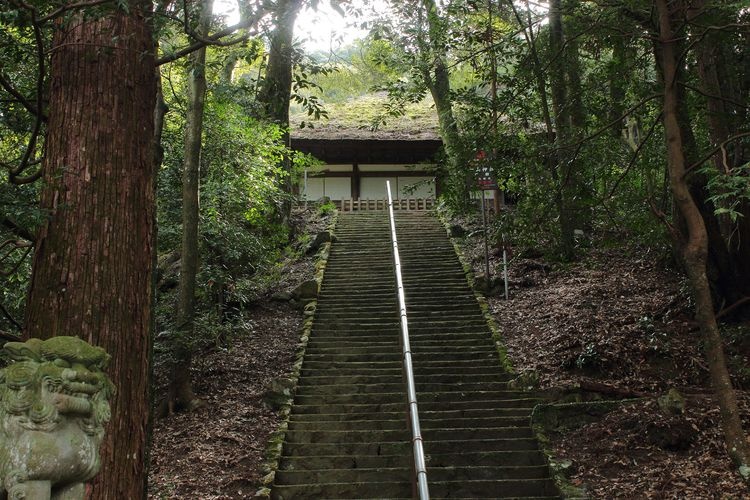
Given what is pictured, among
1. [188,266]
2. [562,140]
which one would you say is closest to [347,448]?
[188,266]

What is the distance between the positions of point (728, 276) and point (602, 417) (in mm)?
2812

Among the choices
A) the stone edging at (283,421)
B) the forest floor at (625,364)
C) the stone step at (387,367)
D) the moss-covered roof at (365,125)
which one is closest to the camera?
the forest floor at (625,364)

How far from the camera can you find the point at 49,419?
7.09 feet

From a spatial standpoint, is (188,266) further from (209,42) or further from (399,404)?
(209,42)

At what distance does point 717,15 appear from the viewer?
614cm

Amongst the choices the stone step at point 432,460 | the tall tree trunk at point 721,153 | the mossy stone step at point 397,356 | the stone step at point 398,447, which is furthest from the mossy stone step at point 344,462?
the tall tree trunk at point 721,153

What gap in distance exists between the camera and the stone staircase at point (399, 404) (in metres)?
6.19

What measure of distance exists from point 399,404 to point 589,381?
215 centimetres

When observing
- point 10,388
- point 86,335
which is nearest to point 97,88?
point 86,335

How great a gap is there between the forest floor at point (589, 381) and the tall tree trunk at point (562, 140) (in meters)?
0.99

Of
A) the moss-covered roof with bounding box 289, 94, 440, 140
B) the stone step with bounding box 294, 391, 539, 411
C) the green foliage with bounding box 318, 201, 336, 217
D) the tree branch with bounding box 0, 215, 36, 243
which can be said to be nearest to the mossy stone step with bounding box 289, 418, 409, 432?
the stone step with bounding box 294, 391, 539, 411

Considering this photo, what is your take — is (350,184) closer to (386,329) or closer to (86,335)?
(386,329)

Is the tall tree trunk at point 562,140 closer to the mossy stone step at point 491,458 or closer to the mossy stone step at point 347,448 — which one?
the mossy stone step at point 491,458

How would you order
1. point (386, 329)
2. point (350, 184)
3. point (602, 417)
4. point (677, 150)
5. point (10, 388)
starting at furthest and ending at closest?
point (350, 184) < point (386, 329) < point (602, 417) < point (677, 150) < point (10, 388)
